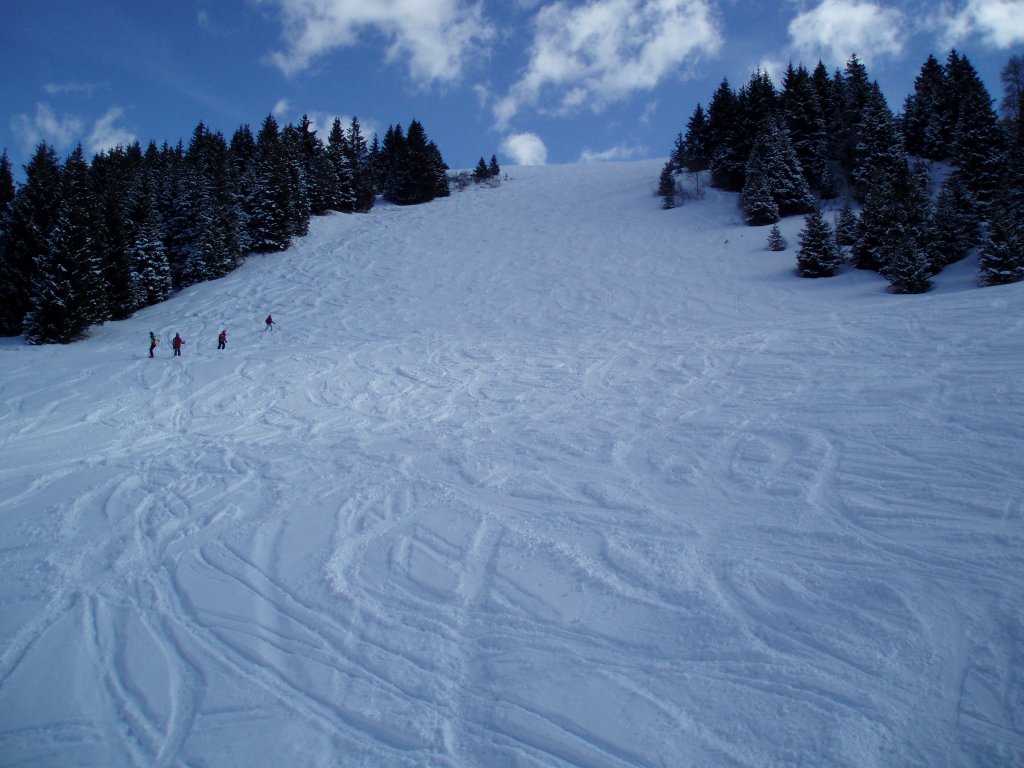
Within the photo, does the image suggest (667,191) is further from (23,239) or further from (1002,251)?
(23,239)

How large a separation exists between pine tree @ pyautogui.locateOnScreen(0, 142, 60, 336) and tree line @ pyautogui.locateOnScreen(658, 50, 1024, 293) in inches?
1366

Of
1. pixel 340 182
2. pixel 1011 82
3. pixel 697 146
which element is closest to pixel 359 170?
pixel 340 182

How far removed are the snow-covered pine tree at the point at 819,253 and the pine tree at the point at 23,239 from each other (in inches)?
1338

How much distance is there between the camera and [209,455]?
9.14m

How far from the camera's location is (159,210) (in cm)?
3259

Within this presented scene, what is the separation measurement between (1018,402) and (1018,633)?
17.9ft

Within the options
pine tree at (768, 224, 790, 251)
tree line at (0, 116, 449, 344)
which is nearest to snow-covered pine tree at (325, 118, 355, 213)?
tree line at (0, 116, 449, 344)

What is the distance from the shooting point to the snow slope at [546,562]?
10.9 ft

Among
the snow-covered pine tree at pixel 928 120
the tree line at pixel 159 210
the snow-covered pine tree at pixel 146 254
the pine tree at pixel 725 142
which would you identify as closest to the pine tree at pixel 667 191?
the pine tree at pixel 725 142

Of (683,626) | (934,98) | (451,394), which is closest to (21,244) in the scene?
(451,394)

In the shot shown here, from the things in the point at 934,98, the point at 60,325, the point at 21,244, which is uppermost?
the point at 934,98

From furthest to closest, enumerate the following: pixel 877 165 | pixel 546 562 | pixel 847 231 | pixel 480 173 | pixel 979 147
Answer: pixel 480 173 → pixel 877 165 → pixel 979 147 → pixel 847 231 → pixel 546 562

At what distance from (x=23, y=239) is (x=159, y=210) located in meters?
11.1

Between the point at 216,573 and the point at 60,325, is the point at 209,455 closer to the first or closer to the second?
the point at 216,573
